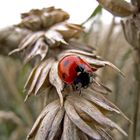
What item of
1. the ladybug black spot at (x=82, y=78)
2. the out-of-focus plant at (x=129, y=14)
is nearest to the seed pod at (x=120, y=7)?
the out-of-focus plant at (x=129, y=14)

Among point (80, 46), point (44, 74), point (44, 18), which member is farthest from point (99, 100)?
point (44, 18)

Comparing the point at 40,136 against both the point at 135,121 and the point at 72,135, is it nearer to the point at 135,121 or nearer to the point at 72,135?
the point at 72,135

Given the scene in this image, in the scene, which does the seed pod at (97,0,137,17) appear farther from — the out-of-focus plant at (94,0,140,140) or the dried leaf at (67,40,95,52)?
the dried leaf at (67,40,95,52)

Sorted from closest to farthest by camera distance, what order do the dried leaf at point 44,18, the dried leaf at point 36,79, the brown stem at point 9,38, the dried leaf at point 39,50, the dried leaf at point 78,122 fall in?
the dried leaf at point 78,122 < the dried leaf at point 36,79 < the dried leaf at point 39,50 < the dried leaf at point 44,18 < the brown stem at point 9,38

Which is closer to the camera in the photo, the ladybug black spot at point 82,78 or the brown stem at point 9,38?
the ladybug black spot at point 82,78

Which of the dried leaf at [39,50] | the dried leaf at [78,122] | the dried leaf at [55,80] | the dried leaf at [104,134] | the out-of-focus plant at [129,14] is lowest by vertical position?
the dried leaf at [104,134]

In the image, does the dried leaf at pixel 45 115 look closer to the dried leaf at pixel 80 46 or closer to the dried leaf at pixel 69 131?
the dried leaf at pixel 69 131

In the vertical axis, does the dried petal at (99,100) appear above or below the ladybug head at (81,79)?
below
